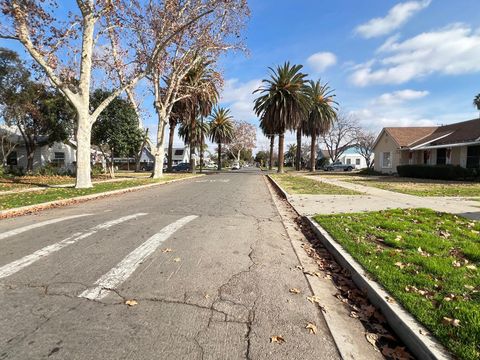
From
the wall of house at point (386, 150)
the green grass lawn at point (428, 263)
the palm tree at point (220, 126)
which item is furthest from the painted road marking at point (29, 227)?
the palm tree at point (220, 126)

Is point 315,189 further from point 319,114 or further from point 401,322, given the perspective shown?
point 319,114

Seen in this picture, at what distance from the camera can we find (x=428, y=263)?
4945 millimetres

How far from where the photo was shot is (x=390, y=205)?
1162cm

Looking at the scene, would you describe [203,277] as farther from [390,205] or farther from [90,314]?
[390,205]

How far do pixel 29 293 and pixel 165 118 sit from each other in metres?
27.3

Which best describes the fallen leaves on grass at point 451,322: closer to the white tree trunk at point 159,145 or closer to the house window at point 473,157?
the house window at point 473,157

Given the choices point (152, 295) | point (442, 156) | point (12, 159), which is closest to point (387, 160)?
point (442, 156)

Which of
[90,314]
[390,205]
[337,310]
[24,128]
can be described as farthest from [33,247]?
[24,128]

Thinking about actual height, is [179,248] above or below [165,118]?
below

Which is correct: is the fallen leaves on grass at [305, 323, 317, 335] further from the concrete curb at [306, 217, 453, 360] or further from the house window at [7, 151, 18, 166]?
the house window at [7, 151, 18, 166]

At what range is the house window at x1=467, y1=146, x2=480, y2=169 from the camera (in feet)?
87.6

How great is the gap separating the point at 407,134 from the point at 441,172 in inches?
518

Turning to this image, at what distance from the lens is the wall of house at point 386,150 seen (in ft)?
126

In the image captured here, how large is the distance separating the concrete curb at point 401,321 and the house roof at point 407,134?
116 ft
